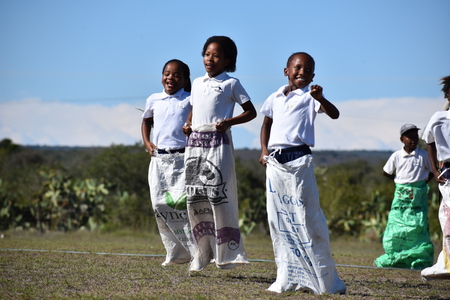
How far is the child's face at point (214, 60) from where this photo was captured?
23.8ft

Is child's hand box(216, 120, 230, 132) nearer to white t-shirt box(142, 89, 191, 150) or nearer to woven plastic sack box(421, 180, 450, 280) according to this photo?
white t-shirt box(142, 89, 191, 150)

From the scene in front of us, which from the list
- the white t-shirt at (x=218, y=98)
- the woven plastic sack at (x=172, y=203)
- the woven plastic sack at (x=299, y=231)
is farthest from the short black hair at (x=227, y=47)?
the woven plastic sack at (x=299, y=231)

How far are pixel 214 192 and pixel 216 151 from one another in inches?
16.2

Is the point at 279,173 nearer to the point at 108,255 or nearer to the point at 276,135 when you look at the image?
Result: the point at 276,135

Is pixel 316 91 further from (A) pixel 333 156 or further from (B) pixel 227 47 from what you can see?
(A) pixel 333 156

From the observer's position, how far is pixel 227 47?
24.0 feet

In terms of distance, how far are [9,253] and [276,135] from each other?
15.5 feet

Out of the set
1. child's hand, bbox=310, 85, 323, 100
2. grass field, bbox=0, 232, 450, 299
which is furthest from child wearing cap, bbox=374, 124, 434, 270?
child's hand, bbox=310, 85, 323, 100

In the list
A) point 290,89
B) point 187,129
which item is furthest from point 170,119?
point 290,89

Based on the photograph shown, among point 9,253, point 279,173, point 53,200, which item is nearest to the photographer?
point 279,173

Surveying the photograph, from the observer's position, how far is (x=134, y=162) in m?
36.3

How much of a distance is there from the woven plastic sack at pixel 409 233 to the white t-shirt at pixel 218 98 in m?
4.16

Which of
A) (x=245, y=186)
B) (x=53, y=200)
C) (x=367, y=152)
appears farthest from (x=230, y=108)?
(x=367, y=152)

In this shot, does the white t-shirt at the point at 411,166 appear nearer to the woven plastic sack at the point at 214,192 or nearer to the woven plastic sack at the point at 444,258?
the woven plastic sack at the point at 444,258
